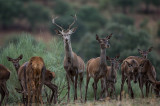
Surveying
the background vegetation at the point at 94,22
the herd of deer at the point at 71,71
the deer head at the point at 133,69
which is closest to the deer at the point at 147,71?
the herd of deer at the point at 71,71

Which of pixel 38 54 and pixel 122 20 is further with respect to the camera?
pixel 122 20

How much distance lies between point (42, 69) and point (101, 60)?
108 inches

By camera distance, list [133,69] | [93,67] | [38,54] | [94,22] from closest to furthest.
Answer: [93,67]
[133,69]
[38,54]
[94,22]

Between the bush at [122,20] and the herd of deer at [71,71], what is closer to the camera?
the herd of deer at [71,71]

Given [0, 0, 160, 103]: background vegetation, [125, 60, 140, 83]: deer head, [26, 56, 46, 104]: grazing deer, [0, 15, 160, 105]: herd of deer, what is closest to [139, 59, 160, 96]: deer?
[0, 15, 160, 105]: herd of deer

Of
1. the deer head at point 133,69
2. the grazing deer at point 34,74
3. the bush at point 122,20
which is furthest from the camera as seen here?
the bush at point 122,20

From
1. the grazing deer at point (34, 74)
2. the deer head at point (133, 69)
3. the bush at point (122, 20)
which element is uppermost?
the bush at point (122, 20)

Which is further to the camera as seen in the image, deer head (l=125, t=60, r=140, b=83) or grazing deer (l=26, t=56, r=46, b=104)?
deer head (l=125, t=60, r=140, b=83)

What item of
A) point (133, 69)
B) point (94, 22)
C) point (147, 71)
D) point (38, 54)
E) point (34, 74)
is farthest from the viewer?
point (94, 22)

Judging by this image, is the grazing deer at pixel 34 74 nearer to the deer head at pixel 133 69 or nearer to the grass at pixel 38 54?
the grass at pixel 38 54

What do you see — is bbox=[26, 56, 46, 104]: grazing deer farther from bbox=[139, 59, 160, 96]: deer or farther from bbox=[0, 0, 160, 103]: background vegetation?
bbox=[0, 0, 160, 103]: background vegetation

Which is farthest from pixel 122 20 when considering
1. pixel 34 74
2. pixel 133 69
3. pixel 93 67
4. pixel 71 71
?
pixel 34 74

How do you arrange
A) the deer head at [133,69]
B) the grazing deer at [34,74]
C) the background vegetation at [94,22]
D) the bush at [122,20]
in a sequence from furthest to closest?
the bush at [122,20]
the background vegetation at [94,22]
the deer head at [133,69]
the grazing deer at [34,74]

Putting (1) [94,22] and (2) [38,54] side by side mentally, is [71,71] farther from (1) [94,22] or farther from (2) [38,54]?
(1) [94,22]
